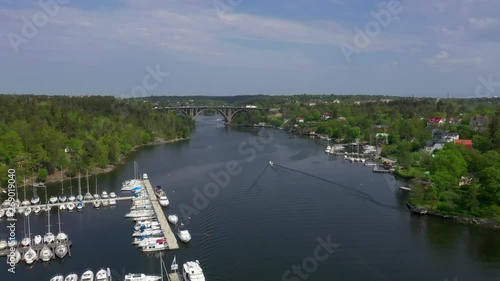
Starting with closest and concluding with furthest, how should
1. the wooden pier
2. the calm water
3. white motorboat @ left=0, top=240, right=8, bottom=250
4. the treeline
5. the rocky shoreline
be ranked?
the calm water < white motorboat @ left=0, top=240, right=8, bottom=250 < the wooden pier < the rocky shoreline < the treeline

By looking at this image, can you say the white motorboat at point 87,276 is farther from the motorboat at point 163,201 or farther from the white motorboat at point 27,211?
the white motorboat at point 27,211

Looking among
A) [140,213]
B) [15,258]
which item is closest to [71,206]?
[140,213]

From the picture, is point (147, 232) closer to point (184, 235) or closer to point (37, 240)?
point (184, 235)

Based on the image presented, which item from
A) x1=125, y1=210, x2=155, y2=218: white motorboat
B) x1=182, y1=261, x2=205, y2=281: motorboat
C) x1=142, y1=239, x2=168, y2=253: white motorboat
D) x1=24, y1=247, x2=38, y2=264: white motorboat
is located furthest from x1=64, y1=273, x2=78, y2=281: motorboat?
x1=125, y1=210, x2=155, y2=218: white motorboat

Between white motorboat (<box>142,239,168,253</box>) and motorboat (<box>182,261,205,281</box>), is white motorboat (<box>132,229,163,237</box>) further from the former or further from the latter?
motorboat (<box>182,261,205,281</box>)

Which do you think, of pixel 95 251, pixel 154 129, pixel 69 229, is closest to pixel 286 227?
pixel 95 251

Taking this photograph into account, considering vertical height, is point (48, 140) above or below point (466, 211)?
above

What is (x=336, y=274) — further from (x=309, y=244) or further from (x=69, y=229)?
(x=69, y=229)
